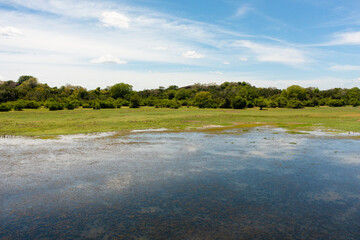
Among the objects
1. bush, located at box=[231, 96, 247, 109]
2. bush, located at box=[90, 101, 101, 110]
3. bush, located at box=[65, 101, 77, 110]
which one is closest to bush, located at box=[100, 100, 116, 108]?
bush, located at box=[90, 101, 101, 110]

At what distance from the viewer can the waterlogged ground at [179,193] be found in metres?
7.25

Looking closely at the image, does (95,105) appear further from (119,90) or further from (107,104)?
(119,90)

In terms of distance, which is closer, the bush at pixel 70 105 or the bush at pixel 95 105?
the bush at pixel 70 105

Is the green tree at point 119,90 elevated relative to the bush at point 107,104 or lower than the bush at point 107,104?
elevated

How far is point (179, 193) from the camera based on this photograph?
32.2ft

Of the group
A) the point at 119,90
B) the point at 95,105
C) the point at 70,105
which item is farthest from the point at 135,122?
the point at 119,90

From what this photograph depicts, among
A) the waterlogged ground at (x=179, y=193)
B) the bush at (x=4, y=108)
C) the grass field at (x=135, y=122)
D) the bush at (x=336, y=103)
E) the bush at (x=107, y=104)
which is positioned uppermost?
the bush at (x=336, y=103)

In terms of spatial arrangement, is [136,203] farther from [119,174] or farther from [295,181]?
[295,181]

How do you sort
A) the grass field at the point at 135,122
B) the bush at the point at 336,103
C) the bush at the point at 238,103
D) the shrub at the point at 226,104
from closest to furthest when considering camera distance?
the grass field at the point at 135,122
the bush at the point at 238,103
the shrub at the point at 226,104
the bush at the point at 336,103

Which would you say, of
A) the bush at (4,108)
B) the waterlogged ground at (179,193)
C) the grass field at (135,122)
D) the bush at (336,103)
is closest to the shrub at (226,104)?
the bush at (336,103)

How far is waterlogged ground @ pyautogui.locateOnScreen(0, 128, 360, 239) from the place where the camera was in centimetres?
725

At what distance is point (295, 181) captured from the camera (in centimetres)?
1130

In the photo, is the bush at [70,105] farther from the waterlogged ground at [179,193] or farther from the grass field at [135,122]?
the waterlogged ground at [179,193]

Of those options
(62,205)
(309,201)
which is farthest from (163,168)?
(309,201)
